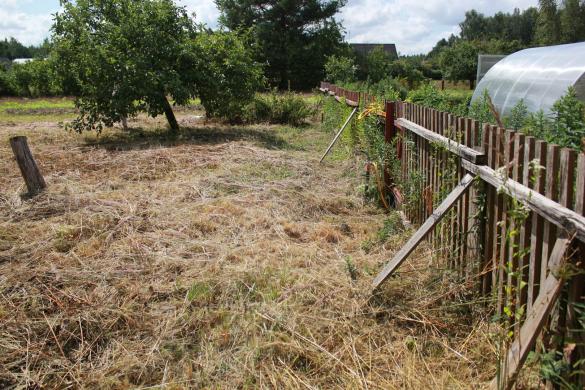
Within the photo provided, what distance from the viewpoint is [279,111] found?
47.8 feet

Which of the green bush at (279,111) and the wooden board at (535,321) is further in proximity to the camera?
the green bush at (279,111)

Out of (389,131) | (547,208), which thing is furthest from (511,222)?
(389,131)

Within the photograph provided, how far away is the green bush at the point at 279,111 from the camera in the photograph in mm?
→ 14445

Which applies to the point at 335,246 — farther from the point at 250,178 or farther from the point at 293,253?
the point at 250,178

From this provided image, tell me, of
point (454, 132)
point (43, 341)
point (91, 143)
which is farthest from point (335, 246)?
point (91, 143)

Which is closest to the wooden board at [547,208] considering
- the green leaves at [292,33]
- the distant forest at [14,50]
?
the green leaves at [292,33]

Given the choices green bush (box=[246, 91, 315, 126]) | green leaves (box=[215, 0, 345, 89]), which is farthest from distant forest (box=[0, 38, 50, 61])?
green bush (box=[246, 91, 315, 126])

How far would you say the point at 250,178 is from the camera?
7309 millimetres

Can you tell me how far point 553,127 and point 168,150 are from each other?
7.39m

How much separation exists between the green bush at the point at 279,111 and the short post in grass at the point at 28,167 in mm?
8243

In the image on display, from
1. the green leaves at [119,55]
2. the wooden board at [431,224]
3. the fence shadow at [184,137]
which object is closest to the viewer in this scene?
the wooden board at [431,224]

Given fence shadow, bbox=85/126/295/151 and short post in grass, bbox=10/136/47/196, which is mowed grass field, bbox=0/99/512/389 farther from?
fence shadow, bbox=85/126/295/151

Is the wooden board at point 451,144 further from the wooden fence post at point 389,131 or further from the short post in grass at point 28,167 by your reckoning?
the short post in grass at point 28,167

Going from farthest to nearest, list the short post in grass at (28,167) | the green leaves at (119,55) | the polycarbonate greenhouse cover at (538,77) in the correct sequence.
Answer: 1. the green leaves at (119,55)
2. the polycarbonate greenhouse cover at (538,77)
3. the short post in grass at (28,167)
